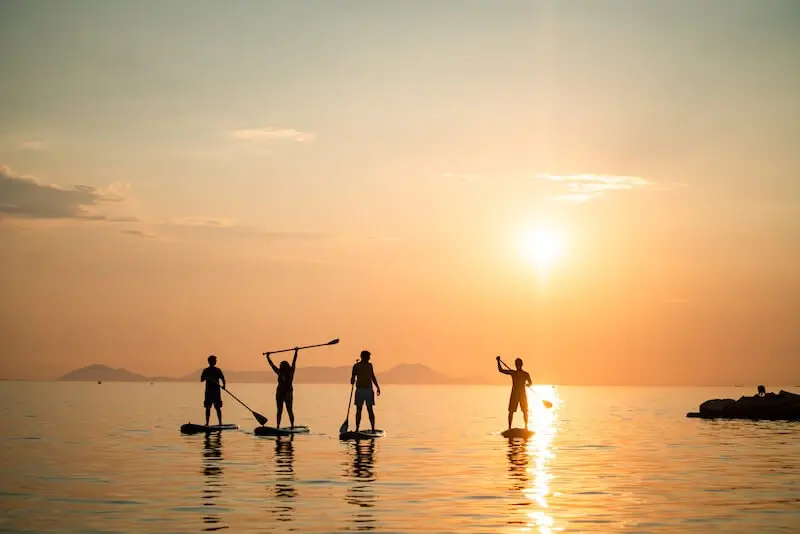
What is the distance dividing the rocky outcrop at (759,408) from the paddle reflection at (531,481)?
24.7 meters

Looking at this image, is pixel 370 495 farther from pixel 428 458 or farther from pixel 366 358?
pixel 366 358

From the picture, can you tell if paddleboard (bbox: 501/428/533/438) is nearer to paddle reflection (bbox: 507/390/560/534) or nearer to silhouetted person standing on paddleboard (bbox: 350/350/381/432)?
paddle reflection (bbox: 507/390/560/534)

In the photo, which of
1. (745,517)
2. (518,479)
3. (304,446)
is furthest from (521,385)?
(745,517)

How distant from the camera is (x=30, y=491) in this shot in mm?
18891

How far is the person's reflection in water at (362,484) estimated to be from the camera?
15844 mm

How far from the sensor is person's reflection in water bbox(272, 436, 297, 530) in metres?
16.5

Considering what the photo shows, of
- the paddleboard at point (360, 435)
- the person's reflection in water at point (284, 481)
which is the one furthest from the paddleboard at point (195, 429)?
the paddleboard at point (360, 435)

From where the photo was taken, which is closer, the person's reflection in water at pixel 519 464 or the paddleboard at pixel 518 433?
the person's reflection in water at pixel 519 464

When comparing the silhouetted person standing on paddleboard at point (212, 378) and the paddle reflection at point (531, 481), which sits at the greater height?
the silhouetted person standing on paddleboard at point (212, 378)

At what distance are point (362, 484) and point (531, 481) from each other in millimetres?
3754

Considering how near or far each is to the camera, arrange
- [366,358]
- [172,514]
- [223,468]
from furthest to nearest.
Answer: [366,358] → [223,468] → [172,514]

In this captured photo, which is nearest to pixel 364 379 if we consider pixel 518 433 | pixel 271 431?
pixel 271 431

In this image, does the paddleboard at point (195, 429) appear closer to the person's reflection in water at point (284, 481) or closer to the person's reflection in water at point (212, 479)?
the person's reflection in water at point (212, 479)

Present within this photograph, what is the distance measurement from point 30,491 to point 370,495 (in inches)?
261
